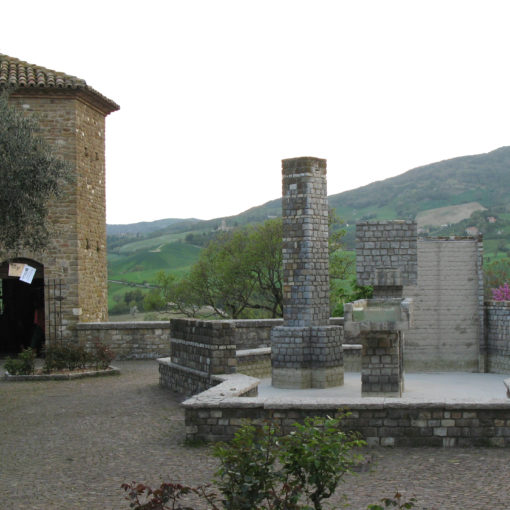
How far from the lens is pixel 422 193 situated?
414 feet

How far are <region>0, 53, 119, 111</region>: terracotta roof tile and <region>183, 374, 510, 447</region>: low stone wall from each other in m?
14.3

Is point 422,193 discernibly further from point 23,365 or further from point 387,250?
point 387,250

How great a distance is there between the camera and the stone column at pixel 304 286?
14844 millimetres

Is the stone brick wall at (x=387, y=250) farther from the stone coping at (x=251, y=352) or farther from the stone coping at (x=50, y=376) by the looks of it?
the stone coping at (x=50, y=376)

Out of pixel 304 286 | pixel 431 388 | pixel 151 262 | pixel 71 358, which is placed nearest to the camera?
pixel 431 388

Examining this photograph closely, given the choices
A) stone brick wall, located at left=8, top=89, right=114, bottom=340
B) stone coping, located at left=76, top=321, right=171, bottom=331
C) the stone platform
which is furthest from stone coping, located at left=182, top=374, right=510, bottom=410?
stone brick wall, located at left=8, top=89, right=114, bottom=340

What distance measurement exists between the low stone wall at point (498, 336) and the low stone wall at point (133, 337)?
9.21 metres

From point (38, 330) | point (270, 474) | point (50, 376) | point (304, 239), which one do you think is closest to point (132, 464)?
point (270, 474)

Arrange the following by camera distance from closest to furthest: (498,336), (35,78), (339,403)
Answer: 1. (339,403)
2. (498,336)
3. (35,78)

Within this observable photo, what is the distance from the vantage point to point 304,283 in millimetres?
14867

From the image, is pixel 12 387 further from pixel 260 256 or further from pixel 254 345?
pixel 260 256

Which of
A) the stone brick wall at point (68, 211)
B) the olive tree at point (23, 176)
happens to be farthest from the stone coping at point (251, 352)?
the stone brick wall at point (68, 211)

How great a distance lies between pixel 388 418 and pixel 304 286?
5.47m

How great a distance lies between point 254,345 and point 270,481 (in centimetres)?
1520
